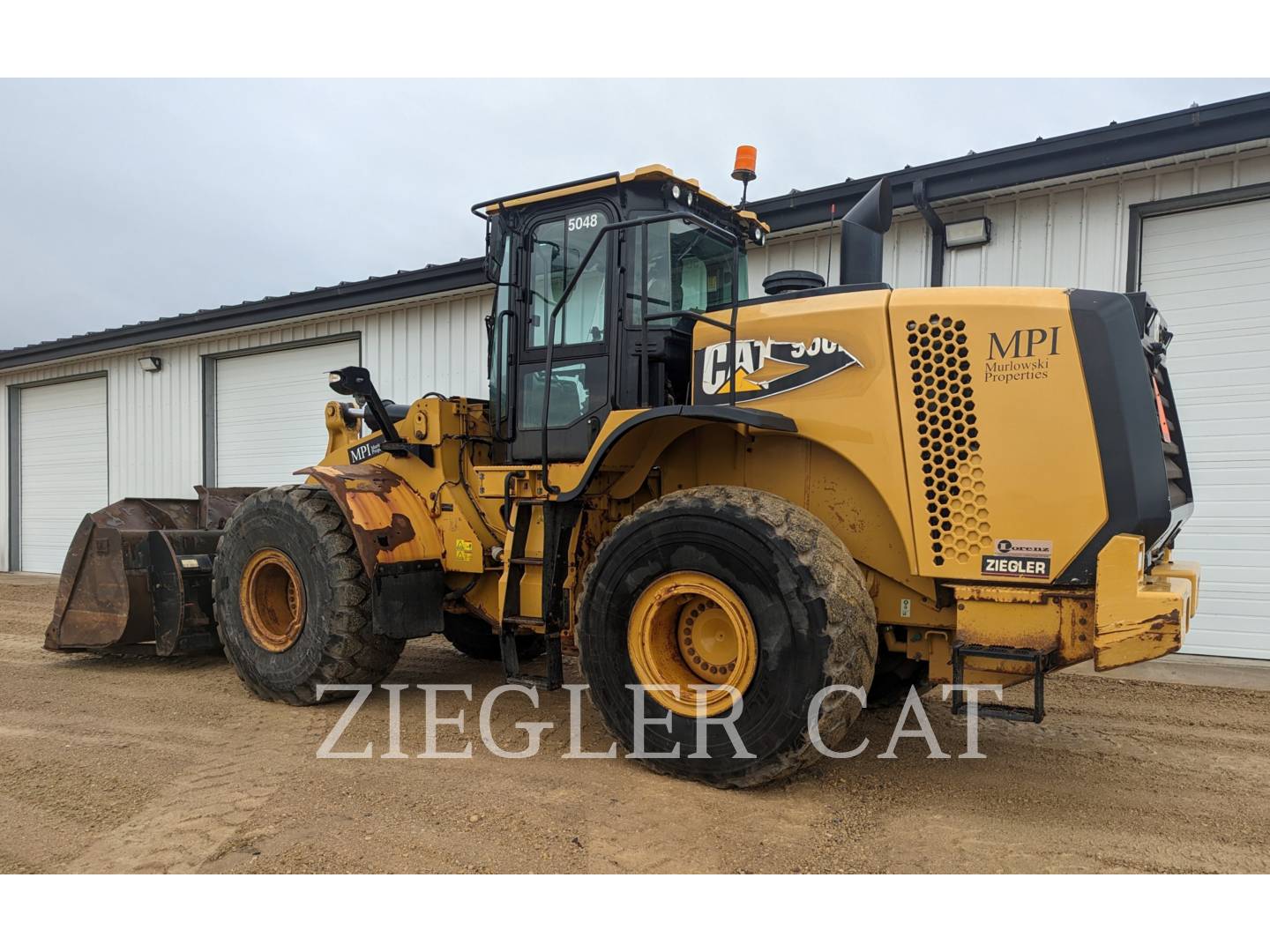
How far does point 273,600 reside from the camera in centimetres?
618

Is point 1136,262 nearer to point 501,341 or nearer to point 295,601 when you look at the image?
point 501,341

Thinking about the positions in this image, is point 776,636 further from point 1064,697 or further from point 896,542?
point 1064,697

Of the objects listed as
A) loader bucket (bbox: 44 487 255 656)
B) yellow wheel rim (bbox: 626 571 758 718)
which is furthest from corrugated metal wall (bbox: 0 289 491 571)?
yellow wheel rim (bbox: 626 571 758 718)

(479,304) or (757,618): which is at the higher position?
(479,304)

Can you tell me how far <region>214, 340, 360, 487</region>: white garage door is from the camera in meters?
13.3

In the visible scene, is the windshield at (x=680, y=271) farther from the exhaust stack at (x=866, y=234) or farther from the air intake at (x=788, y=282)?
the exhaust stack at (x=866, y=234)

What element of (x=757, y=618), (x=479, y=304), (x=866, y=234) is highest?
(x=479, y=304)

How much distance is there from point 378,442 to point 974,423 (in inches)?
161

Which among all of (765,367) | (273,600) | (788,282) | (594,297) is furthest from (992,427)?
(273,600)

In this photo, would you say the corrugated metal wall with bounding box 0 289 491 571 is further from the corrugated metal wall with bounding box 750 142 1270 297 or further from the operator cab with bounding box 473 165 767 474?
the operator cab with bounding box 473 165 767 474

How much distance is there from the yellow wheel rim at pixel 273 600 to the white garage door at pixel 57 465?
12051 mm

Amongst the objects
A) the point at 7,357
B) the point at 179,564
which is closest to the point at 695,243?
the point at 179,564

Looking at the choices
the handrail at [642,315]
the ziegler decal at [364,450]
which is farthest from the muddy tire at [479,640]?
the handrail at [642,315]

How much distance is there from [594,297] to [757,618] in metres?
2.17
